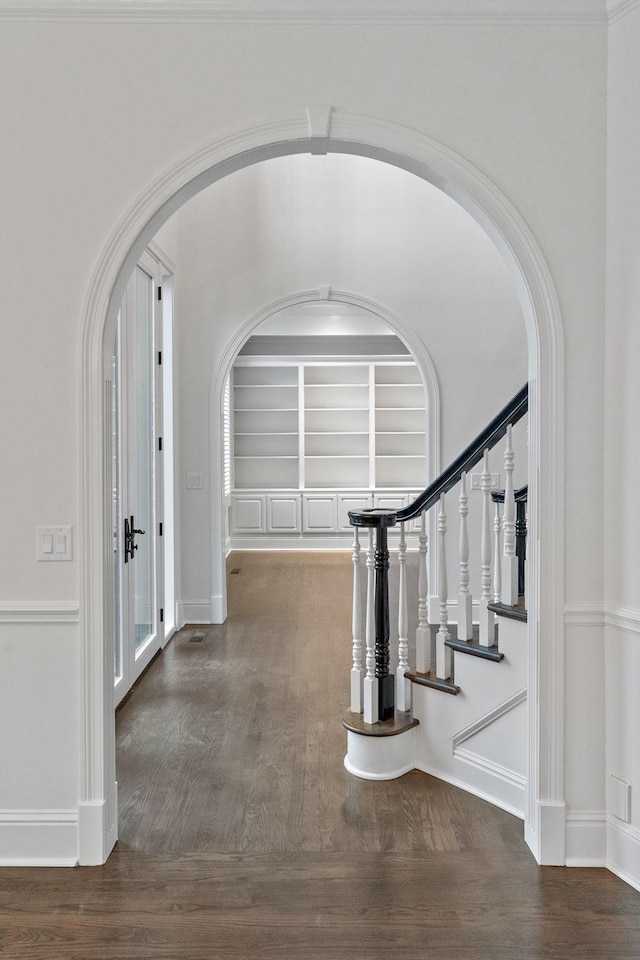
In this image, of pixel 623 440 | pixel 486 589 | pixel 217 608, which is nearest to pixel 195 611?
pixel 217 608

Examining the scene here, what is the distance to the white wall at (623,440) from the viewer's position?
243 cm

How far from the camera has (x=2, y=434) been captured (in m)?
2.57

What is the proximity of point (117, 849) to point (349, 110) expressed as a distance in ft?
9.25

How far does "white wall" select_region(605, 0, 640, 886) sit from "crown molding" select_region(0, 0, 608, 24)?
0.25 metres

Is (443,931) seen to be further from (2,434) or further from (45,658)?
(2,434)

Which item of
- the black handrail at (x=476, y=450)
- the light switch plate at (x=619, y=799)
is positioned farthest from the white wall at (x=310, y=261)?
the light switch plate at (x=619, y=799)

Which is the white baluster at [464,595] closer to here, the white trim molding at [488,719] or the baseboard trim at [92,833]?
the white trim molding at [488,719]

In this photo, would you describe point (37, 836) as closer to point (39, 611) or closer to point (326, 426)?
point (39, 611)

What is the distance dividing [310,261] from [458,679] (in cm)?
388

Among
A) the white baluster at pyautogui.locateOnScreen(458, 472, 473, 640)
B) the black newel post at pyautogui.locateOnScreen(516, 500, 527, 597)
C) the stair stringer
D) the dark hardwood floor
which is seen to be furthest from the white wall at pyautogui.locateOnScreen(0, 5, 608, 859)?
the black newel post at pyautogui.locateOnScreen(516, 500, 527, 597)

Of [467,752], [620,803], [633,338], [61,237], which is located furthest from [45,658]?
[633,338]

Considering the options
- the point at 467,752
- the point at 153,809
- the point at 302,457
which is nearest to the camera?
the point at 153,809

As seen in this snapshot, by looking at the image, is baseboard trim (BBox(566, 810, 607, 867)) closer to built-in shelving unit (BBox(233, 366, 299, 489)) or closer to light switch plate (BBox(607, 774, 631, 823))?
light switch plate (BBox(607, 774, 631, 823))

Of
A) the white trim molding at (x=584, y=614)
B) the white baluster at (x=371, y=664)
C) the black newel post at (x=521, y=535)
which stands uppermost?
the black newel post at (x=521, y=535)
